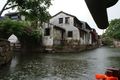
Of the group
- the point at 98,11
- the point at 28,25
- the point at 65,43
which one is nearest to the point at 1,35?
the point at 28,25

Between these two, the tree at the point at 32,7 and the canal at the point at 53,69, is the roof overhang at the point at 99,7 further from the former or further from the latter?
the tree at the point at 32,7

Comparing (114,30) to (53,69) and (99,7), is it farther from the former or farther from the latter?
(99,7)

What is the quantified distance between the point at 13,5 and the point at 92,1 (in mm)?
23286

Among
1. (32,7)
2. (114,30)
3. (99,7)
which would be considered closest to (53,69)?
(32,7)

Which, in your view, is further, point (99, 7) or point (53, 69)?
point (53, 69)

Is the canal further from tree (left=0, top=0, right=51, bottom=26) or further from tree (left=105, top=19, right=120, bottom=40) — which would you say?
tree (left=105, top=19, right=120, bottom=40)

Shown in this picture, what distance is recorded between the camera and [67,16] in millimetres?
46188

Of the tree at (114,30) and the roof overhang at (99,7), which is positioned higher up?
the tree at (114,30)

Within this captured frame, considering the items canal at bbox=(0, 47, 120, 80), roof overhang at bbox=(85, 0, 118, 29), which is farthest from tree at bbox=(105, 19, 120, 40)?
roof overhang at bbox=(85, 0, 118, 29)

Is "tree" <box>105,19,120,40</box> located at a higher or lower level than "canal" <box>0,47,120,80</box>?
higher

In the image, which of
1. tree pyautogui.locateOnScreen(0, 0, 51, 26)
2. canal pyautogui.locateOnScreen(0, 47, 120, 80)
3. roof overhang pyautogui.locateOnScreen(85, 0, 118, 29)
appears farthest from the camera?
tree pyautogui.locateOnScreen(0, 0, 51, 26)

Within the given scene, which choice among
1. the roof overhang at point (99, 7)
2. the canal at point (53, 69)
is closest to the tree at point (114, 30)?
the canal at point (53, 69)

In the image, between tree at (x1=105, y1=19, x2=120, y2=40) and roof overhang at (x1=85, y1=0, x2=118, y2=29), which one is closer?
roof overhang at (x1=85, y1=0, x2=118, y2=29)

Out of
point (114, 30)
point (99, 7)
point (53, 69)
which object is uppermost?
point (114, 30)
